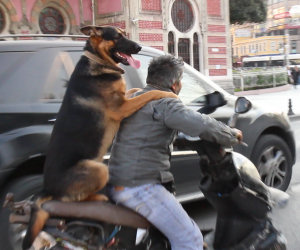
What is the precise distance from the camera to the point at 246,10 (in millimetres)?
32094

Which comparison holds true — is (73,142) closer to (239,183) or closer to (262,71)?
(239,183)

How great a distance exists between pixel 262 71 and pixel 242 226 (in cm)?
2587

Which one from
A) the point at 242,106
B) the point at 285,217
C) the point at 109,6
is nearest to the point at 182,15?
the point at 109,6

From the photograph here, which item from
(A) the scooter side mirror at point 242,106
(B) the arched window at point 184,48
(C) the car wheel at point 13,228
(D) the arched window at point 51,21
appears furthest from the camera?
(B) the arched window at point 184,48

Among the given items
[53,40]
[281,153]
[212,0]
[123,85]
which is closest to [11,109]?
[53,40]

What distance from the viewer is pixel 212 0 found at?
87.2ft

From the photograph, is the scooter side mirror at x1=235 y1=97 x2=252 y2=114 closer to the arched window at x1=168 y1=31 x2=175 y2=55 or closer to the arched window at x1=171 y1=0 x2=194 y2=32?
the arched window at x1=168 y1=31 x2=175 y2=55

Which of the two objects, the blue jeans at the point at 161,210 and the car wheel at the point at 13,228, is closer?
the blue jeans at the point at 161,210

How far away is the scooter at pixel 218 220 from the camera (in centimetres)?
239

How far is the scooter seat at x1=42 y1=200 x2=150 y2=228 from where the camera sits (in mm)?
2379

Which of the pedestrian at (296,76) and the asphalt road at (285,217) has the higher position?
the pedestrian at (296,76)

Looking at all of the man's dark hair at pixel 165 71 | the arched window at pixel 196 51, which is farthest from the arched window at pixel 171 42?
the man's dark hair at pixel 165 71

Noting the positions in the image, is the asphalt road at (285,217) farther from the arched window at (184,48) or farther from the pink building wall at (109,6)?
the arched window at (184,48)

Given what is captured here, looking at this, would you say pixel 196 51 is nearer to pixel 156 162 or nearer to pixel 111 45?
pixel 111 45
